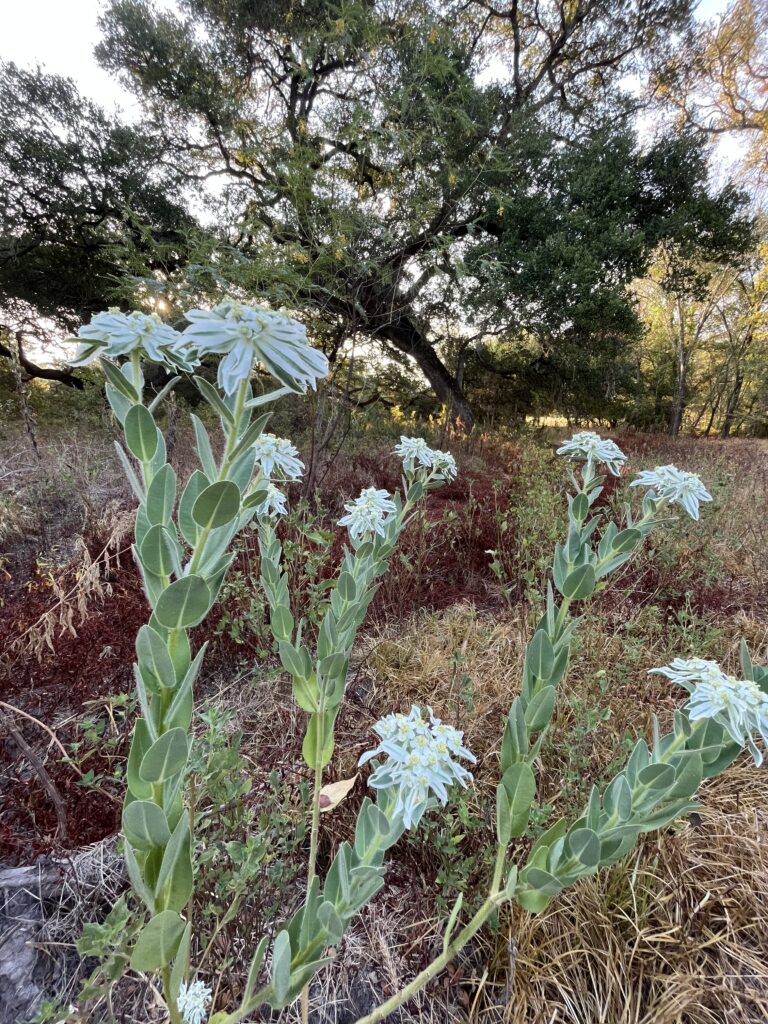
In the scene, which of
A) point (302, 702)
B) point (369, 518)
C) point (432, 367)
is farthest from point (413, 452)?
point (432, 367)

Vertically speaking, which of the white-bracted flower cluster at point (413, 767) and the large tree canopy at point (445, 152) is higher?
the large tree canopy at point (445, 152)

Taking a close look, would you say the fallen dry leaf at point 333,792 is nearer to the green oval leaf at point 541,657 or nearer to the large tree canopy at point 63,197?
the green oval leaf at point 541,657

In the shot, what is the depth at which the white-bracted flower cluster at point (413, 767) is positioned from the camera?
0.75 meters

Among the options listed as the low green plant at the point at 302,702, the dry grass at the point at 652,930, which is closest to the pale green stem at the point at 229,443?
the low green plant at the point at 302,702

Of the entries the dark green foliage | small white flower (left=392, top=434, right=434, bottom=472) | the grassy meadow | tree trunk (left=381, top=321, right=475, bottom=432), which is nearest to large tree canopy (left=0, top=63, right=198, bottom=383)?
the dark green foliage

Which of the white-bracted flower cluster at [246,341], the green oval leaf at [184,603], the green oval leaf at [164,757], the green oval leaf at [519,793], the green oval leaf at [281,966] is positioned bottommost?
the green oval leaf at [281,966]

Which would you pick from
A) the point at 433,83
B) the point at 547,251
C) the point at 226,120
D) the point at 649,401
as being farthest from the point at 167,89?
the point at 649,401

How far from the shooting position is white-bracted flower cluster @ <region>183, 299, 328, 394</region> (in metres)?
0.56

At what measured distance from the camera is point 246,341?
571 millimetres

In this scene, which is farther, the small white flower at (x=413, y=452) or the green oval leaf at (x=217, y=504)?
the small white flower at (x=413, y=452)

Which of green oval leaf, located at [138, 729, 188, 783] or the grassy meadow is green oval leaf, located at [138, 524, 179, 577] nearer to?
green oval leaf, located at [138, 729, 188, 783]

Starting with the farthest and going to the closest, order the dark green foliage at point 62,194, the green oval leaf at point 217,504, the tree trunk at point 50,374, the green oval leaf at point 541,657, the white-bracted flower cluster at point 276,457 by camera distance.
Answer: the tree trunk at point 50,374
the dark green foliage at point 62,194
the white-bracted flower cluster at point 276,457
the green oval leaf at point 541,657
the green oval leaf at point 217,504

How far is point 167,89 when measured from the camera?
6.40m

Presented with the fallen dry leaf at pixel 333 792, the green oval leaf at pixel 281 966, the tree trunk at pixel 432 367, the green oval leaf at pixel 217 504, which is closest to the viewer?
the green oval leaf at pixel 217 504
